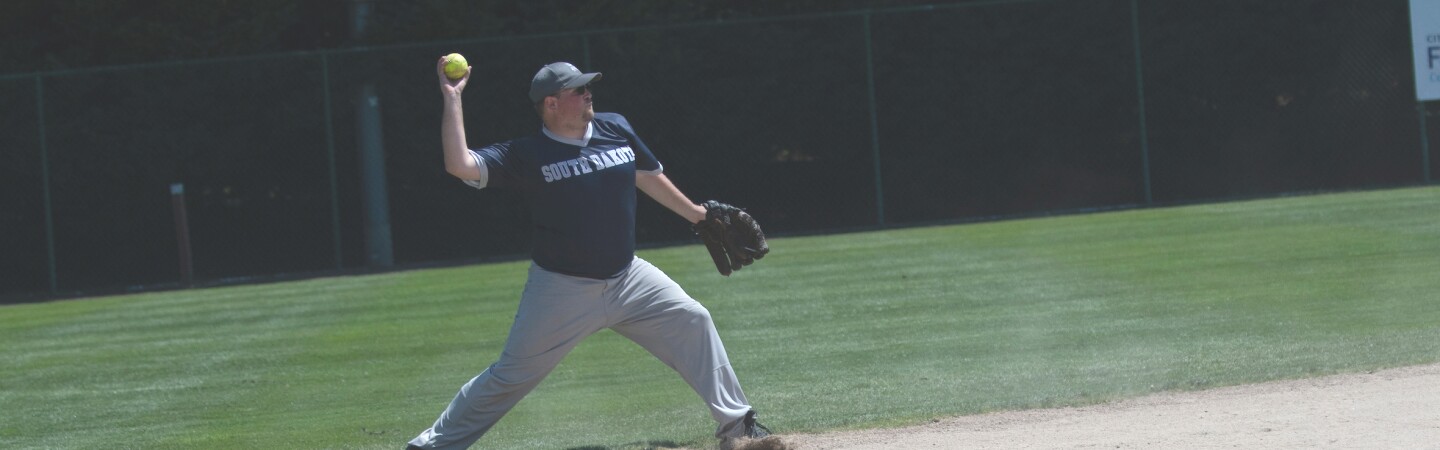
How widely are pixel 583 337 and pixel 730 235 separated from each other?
2.78 feet

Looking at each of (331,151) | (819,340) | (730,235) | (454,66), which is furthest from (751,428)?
(331,151)

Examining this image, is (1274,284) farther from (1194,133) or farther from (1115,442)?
(1194,133)

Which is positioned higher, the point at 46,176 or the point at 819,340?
the point at 46,176

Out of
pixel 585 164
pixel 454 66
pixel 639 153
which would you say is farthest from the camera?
pixel 639 153

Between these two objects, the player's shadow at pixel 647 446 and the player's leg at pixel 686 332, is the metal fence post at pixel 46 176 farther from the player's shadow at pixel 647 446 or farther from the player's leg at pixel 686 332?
the player's leg at pixel 686 332

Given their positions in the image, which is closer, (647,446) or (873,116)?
(647,446)

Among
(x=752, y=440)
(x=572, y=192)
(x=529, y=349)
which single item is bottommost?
(x=752, y=440)

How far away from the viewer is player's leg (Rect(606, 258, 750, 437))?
19.5 ft

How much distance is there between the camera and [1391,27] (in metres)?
18.0

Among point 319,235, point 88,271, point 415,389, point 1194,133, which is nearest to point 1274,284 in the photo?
point 415,389

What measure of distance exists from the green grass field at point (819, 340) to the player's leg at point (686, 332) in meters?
0.71

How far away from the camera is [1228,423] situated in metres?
6.14

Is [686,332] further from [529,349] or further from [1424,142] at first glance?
[1424,142]

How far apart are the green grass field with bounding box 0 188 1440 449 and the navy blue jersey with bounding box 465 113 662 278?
1.13m
